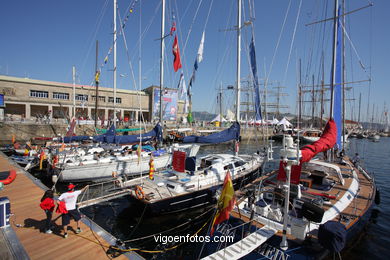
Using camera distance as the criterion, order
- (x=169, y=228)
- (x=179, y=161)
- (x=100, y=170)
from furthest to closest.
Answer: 1. (x=100, y=170)
2. (x=179, y=161)
3. (x=169, y=228)

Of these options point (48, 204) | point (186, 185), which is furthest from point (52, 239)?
point (186, 185)

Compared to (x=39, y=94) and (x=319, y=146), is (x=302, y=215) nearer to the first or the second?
(x=319, y=146)

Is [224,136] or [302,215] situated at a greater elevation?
[224,136]

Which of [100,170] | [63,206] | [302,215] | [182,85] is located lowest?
[100,170]

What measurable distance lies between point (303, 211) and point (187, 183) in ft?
20.1

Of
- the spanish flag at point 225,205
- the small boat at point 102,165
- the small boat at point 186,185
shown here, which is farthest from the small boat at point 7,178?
the spanish flag at point 225,205

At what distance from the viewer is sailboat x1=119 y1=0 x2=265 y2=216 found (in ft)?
34.0

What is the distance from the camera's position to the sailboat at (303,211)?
596 cm

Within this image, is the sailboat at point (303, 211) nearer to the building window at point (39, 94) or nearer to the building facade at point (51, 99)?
the building facade at point (51, 99)

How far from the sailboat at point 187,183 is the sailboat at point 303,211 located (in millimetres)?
2512

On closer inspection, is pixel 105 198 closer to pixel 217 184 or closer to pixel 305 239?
pixel 217 184

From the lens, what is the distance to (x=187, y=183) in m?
11.4

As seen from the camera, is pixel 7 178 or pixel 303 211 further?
pixel 7 178

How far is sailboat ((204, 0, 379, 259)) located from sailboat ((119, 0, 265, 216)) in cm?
251
